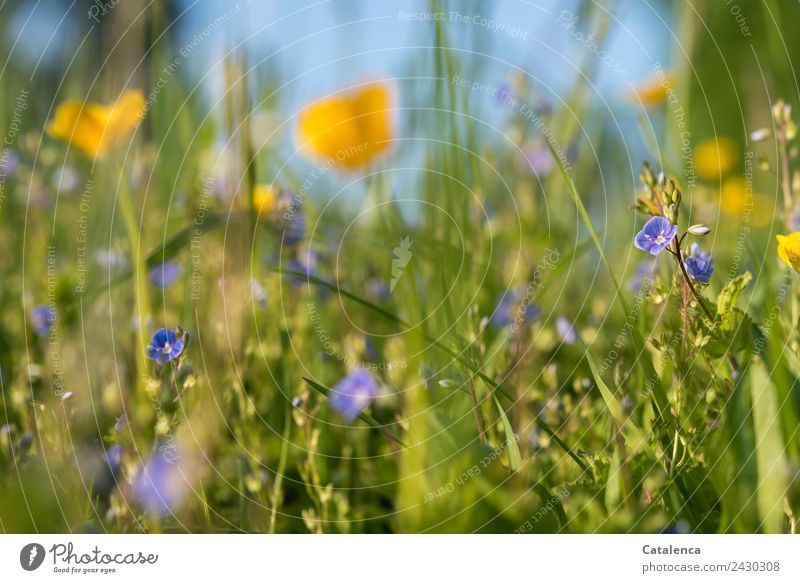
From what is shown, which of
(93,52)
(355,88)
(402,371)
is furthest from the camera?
(93,52)

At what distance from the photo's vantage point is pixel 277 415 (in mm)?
1191

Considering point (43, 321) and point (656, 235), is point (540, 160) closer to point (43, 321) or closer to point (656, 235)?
point (656, 235)

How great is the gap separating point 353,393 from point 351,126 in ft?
1.46

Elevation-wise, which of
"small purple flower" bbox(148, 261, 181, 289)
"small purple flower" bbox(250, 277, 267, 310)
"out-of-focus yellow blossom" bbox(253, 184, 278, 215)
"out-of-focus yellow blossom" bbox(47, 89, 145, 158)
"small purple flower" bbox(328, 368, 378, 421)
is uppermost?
"out-of-focus yellow blossom" bbox(47, 89, 145, 158)

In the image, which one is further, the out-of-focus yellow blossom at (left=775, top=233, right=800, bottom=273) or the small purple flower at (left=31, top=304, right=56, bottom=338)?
the small purple flower at (left=31, top=304, right=56, bottom=338)

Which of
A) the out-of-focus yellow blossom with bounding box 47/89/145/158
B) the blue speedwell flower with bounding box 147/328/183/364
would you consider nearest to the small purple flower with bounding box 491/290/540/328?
the blue speedwell flower with bounding box 147/328/183/364

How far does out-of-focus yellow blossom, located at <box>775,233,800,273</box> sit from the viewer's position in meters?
0.97

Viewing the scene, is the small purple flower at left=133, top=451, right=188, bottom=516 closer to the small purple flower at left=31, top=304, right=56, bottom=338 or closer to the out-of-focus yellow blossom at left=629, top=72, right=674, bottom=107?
the small purple flower at left=31, top=304, right=56, bottom=338

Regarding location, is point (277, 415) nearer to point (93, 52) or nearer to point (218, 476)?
point (218, 476)

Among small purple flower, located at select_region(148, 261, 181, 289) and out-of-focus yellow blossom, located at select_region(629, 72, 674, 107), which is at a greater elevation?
out-of-focus yellow blossom, located at select_region(629, 72, 674, 107)

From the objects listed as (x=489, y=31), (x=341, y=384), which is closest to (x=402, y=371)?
(x=341, y=384)

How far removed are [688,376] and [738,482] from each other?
133 mm

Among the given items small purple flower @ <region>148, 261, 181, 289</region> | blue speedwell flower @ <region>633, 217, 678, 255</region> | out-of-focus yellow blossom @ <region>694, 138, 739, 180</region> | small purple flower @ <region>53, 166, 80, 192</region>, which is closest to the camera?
blue speedwell flower @ <region>633, 217, 678, 255</region>
